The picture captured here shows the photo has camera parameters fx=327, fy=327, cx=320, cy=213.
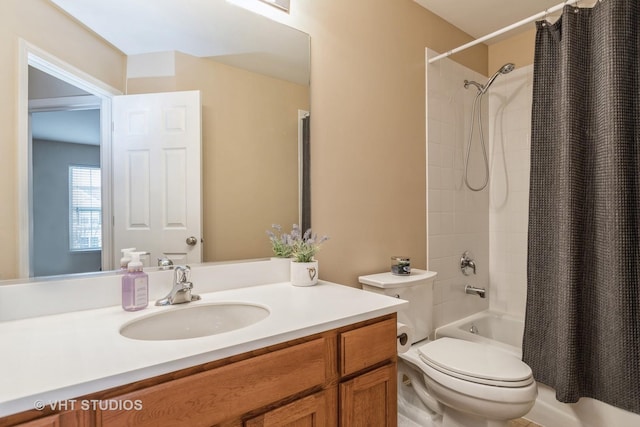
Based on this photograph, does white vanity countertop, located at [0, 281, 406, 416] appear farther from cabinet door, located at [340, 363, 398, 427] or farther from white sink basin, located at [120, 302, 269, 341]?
cabinet door, located at [340, 363, 398, 427]

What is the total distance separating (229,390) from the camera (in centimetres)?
74

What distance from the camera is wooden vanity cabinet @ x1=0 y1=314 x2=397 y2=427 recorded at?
635 mm

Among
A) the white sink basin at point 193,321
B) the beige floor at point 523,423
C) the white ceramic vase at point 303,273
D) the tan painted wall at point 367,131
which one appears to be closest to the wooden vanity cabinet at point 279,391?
the white sink basin at point 193,321

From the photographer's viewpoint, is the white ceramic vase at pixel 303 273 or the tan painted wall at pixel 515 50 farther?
the tan painted wall at pixel 515 50

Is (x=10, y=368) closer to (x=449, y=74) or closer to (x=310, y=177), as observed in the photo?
(x=310, y=177)

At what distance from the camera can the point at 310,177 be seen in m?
1.57

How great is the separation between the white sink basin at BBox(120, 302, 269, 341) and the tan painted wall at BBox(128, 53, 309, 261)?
0.26 m

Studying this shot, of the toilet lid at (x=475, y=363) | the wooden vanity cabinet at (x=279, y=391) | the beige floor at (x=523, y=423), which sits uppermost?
the wooden vanity cabinet at (x=279, y=391)

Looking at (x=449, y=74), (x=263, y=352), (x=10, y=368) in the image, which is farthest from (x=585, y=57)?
(x=10, y=368)

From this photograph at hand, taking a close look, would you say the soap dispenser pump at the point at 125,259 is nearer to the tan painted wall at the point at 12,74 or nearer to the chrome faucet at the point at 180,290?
the chrome faucet at the point at 180,290

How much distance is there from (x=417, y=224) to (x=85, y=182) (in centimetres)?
168

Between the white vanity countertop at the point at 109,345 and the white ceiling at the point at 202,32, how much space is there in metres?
0.90

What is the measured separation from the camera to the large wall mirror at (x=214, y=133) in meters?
1.00

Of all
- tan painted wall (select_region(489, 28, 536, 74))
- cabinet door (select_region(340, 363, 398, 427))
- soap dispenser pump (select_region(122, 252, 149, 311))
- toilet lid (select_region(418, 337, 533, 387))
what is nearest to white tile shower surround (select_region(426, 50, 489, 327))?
tan painted wall (select_region(489, 28, 536, 74))
